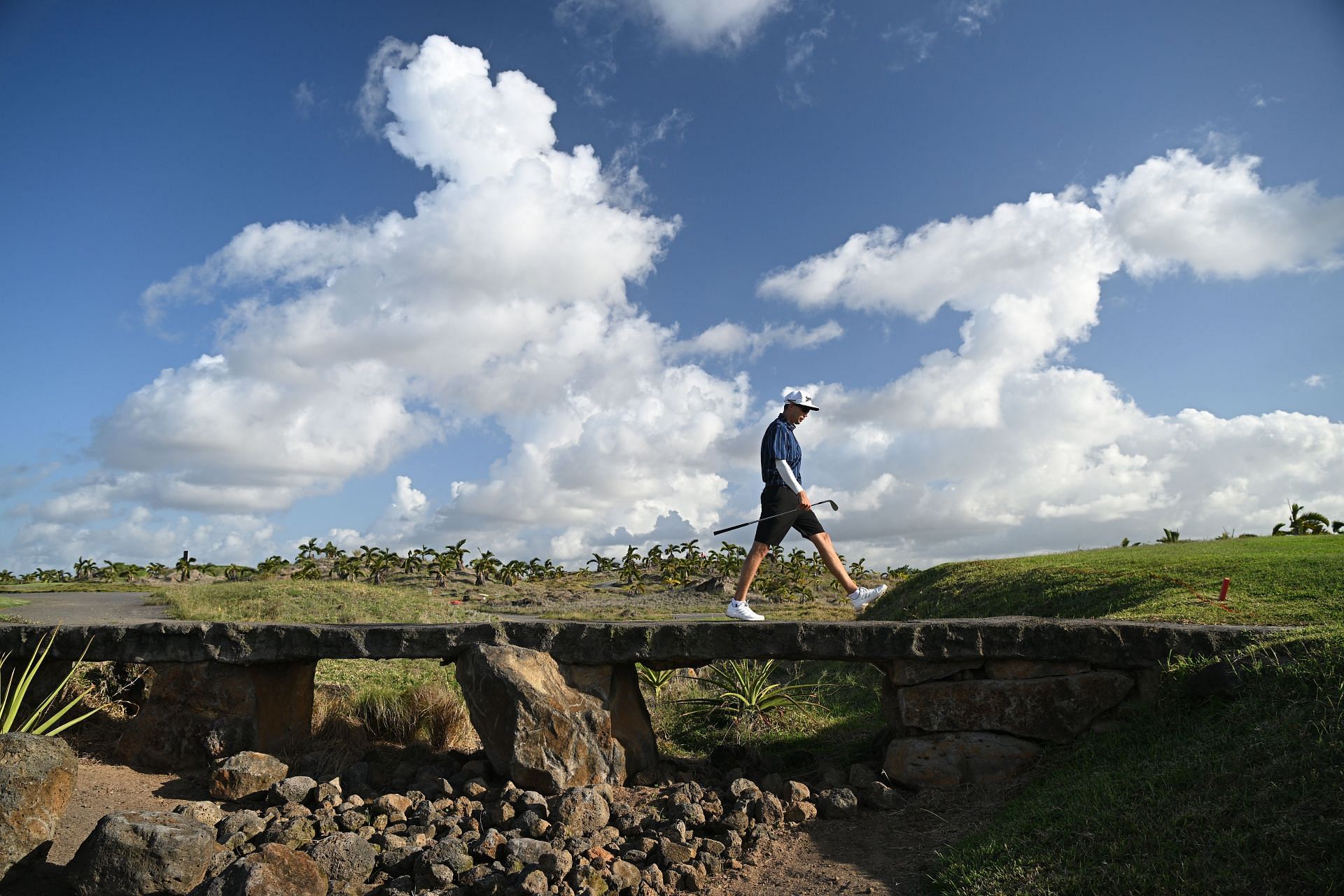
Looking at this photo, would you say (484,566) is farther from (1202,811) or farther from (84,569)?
(1202,811)

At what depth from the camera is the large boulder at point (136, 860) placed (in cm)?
500

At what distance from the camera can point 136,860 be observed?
502 cm

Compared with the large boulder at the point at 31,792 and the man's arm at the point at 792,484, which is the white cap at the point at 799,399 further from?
the large boulder at the point at 31,792

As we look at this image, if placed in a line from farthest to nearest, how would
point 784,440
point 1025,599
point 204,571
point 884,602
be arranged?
1. point 204,571
2. point 884,602
3. point 1025,599
4. point 784,440

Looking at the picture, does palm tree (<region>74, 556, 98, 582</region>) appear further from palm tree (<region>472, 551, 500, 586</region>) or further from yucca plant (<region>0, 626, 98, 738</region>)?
yucca plant (<region>0, 626, 98, 738</region>)

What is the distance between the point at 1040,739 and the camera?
6148mm

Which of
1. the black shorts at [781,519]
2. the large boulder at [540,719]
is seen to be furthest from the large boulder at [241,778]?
the black shorts at [781,519]

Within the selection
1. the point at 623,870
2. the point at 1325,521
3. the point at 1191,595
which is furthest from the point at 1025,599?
the point at 1325,521

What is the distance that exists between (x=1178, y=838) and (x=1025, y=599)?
24.4ft

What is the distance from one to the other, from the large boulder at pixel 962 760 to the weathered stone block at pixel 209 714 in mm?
4848

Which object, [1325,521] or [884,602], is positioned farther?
[1325,521]

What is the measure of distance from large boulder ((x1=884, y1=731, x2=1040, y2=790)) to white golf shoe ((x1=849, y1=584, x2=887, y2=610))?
6.48 feet

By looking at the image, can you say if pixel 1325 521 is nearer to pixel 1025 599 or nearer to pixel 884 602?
pixel 884 602

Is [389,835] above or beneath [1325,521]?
beneath
